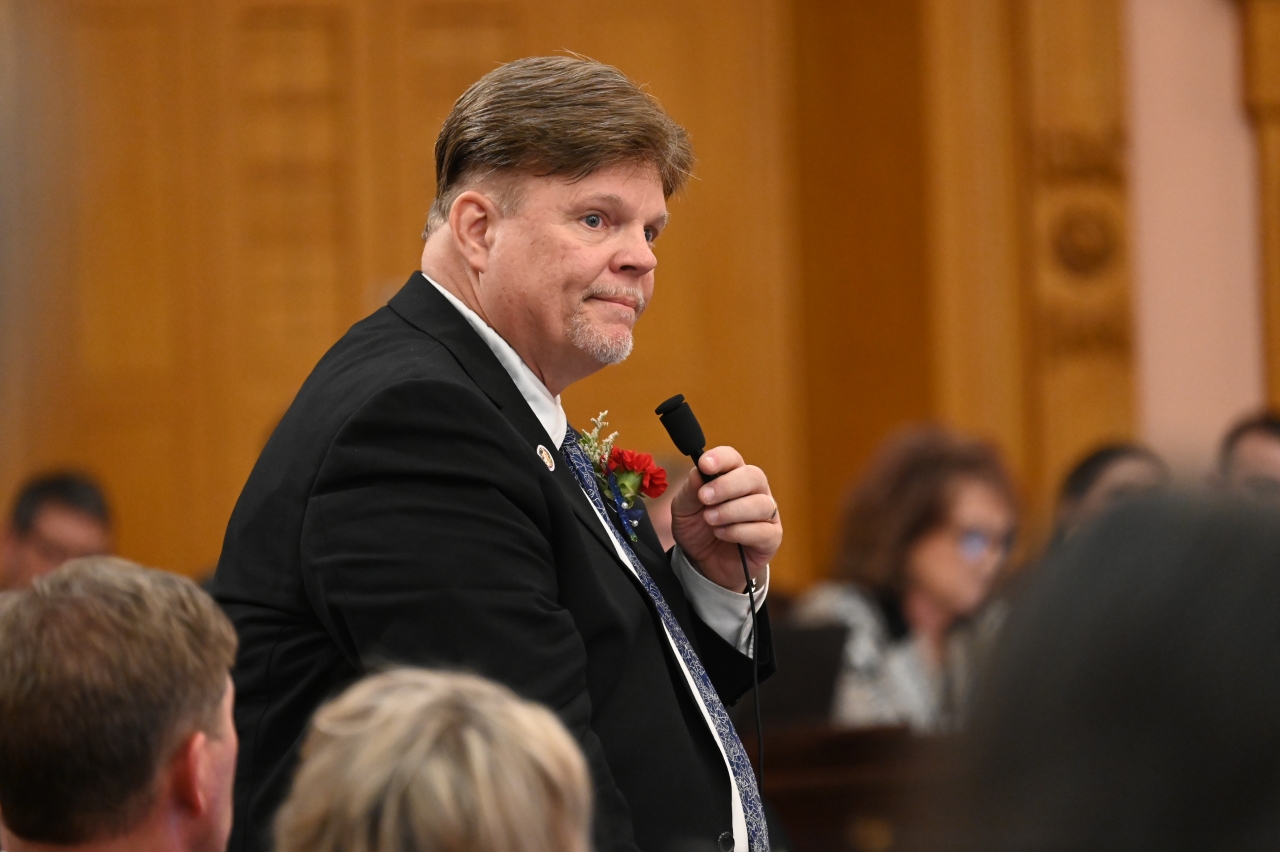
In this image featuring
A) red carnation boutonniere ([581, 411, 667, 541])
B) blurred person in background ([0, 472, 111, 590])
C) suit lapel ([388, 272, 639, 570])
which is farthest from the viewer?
blurred person in background ([0, 472, 111, 590])

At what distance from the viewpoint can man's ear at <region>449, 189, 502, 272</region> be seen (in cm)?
207

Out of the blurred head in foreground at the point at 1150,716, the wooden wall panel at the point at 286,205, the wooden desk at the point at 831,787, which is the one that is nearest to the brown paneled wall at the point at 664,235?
the wooden wall panel at the point at 286,205

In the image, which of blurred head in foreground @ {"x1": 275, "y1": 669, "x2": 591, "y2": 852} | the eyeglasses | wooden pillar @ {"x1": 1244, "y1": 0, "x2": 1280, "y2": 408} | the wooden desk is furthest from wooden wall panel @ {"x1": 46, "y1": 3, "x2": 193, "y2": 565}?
blurred head in foreground @ {"x1": 275, "y1": 669, "x2": 591, "y2": 852}

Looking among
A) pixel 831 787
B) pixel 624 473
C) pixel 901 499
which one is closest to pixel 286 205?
pixel 901 499

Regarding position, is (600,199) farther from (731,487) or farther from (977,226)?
(977,226)

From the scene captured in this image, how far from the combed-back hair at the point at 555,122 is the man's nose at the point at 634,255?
0.09 m

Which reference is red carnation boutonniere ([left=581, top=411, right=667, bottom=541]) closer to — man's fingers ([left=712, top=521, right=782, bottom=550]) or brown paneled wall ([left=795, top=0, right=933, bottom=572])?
man's fingers ([left=712, top=521, right=782, bottom=550])

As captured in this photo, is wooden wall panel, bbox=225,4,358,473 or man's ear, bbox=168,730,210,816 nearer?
man's ear, bbox=168,730,210,816

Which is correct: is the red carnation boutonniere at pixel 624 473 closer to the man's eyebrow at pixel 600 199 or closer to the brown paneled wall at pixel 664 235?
the man's eyebrow at pixel 600 199

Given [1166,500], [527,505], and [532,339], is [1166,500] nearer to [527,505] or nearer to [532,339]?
[527,505]

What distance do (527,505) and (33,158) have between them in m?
5.20

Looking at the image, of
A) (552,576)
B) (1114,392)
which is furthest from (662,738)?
(1114,392)

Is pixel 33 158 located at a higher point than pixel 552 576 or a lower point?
higher

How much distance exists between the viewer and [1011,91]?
6.35m
